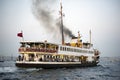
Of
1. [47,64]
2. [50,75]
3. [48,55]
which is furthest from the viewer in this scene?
[48,55]

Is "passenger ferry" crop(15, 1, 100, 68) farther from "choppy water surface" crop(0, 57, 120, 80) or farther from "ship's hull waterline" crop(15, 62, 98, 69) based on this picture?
"choppy water surface" crop(0, 57, 120, 80)

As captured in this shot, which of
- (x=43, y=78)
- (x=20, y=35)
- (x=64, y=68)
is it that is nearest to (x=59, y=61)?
(x=64, y=68)

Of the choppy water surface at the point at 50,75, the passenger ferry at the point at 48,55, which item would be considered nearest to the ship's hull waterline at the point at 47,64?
the passenger ferry at the point at 48,55

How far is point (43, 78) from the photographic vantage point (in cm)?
2872

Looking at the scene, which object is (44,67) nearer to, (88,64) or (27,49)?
(27,49)

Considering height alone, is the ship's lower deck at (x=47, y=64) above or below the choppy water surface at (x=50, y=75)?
above

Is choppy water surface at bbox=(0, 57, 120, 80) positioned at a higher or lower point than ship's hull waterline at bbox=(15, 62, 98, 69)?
lower

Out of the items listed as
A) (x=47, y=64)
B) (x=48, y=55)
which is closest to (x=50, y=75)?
(x=47, y=64)

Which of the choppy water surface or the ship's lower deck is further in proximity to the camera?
the ship's lower deck

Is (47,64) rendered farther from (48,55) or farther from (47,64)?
(48,55)

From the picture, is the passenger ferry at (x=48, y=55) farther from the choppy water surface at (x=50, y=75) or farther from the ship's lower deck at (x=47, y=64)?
the choppy water surface at (x=50, y=75)

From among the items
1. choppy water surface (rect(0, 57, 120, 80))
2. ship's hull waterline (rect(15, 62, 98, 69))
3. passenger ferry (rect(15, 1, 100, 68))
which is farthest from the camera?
passenger ferry (rect(15, 1, 100, 68))

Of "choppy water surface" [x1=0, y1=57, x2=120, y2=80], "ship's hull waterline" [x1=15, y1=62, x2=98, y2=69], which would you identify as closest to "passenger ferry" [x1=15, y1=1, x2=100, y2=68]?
"ship's hull waterline" [x1=15, y1=62, x2=98, y2=69]

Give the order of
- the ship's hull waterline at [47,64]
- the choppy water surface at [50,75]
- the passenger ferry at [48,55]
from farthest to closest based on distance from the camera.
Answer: the passenger ferry at [48,55], the ship's hull waterline at [47,64], the choppy water surface at [50,75]
